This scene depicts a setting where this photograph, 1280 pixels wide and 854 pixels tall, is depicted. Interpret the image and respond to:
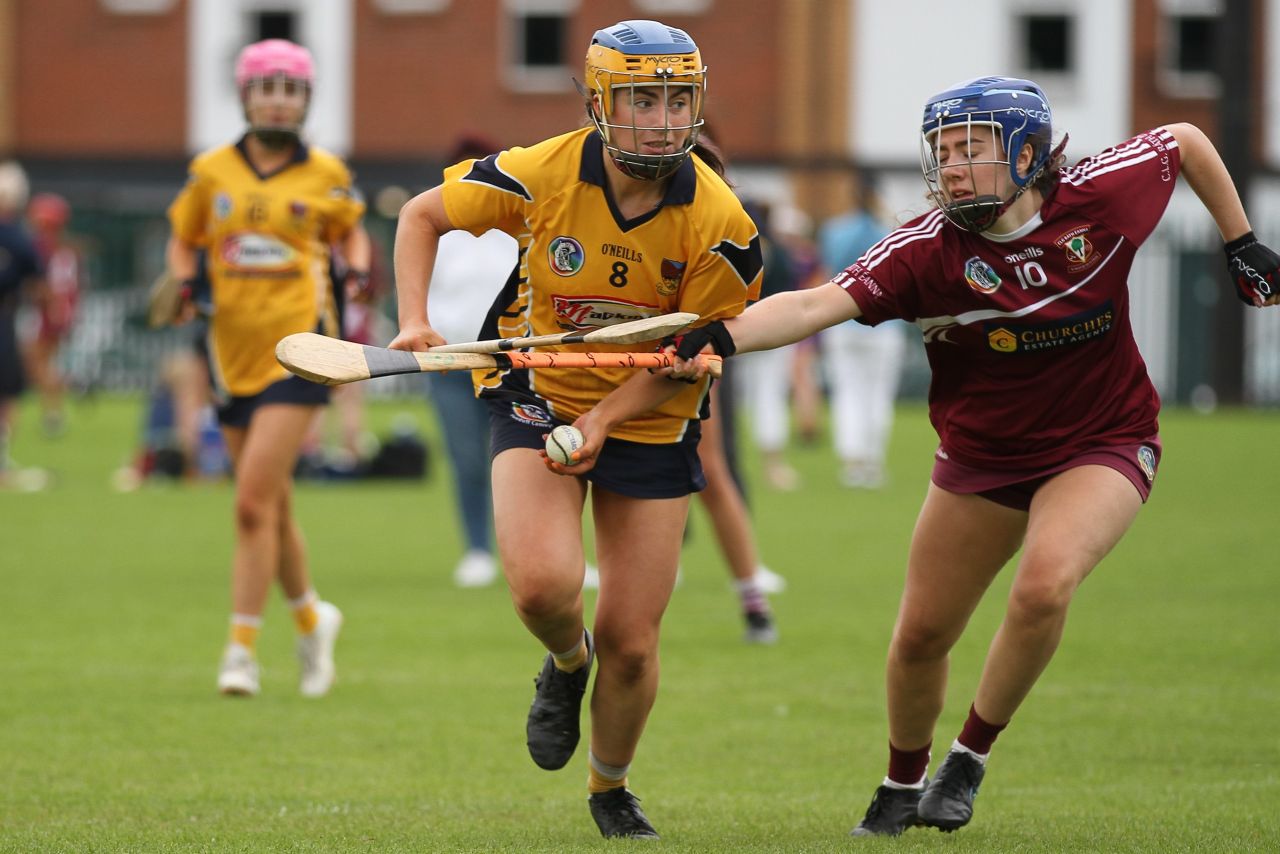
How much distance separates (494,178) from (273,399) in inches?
107

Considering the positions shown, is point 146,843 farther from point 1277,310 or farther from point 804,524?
point 1277,310

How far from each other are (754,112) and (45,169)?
13.5 m

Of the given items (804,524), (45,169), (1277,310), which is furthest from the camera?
(45,169)

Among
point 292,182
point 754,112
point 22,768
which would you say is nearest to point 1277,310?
point 754,112

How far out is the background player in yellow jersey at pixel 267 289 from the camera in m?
7.83

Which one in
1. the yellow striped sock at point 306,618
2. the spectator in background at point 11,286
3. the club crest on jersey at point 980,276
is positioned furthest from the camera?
the spectator in background at point 11,286

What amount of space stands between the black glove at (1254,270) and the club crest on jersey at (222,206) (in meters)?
4.21

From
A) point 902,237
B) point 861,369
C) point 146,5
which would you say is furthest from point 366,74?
point 902,237

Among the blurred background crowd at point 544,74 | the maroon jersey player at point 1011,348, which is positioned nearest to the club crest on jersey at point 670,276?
the maroon jersey player at point 1011,348

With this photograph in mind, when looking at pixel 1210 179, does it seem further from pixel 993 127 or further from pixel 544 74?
pixel 544 74

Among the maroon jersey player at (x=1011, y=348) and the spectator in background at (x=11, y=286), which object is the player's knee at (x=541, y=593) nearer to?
the maroon jersey player at (x=1011, y=348)

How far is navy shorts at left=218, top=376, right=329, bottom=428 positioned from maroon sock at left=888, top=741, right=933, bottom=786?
10.2 ft

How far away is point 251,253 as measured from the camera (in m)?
8.03

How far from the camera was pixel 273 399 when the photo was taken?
7.84 m
